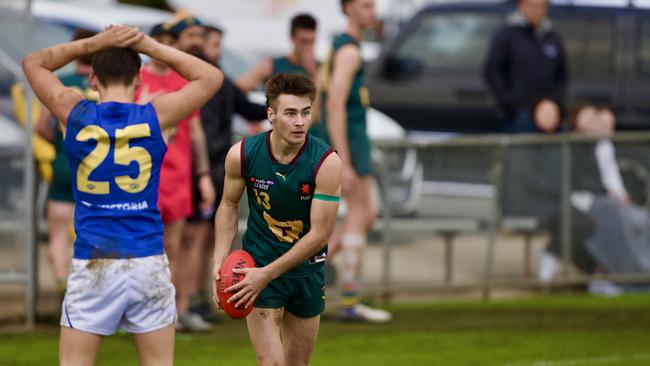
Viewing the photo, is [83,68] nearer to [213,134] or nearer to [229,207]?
[213,134]

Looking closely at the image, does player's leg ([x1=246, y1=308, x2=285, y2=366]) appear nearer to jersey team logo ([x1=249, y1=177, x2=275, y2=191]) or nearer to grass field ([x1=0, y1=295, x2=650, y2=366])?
jersey team logo ([x1=249, y1=177, x2=275, y2=191])

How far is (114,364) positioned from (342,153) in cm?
247

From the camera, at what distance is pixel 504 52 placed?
13125 mm

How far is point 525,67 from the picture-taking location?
13109mm

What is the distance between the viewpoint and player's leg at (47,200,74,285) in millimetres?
10242

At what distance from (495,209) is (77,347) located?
21.5 ft

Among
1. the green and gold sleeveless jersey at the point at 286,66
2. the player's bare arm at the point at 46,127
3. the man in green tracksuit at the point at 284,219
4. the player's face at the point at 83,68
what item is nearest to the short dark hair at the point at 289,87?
the man in green tracksuit at the point at 284,219

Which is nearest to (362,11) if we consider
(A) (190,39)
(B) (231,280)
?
(A) (190,39)

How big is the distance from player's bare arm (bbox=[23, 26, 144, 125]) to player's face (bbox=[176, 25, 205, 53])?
9.79 ft

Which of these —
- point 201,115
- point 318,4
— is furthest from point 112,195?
point 318,4

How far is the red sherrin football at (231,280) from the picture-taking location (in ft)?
20.8

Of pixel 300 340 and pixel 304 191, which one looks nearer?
pixel 304 191

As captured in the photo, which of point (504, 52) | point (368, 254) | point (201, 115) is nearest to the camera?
point (201, 115)

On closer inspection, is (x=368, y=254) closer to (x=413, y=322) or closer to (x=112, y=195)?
(x=413, y=322)
